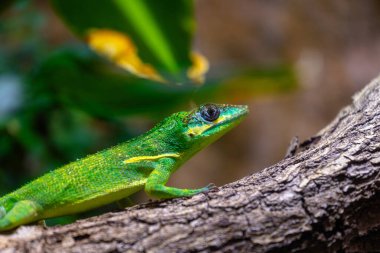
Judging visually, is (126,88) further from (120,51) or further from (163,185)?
(163,185)

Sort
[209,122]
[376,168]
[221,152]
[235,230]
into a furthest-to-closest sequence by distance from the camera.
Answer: [221,152] → [209,122] → [376,168] → [235,230]

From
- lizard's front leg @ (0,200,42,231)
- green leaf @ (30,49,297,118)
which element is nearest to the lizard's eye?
lizard's front leg @ (0,200,42,231)

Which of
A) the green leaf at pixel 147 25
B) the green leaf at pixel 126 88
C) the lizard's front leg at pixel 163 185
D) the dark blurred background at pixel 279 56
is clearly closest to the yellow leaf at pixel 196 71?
the green leaf at pixel 147 25

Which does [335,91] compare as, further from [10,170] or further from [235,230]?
[235,230]

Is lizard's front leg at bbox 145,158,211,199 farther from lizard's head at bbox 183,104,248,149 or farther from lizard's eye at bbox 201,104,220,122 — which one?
lizard's eye at bbox 201,104,220,122

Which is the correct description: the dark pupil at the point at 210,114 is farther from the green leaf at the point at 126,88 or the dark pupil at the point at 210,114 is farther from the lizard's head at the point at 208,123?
the green leaf at the point at 126,88

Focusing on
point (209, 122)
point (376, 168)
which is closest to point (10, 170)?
point (209, 122)
